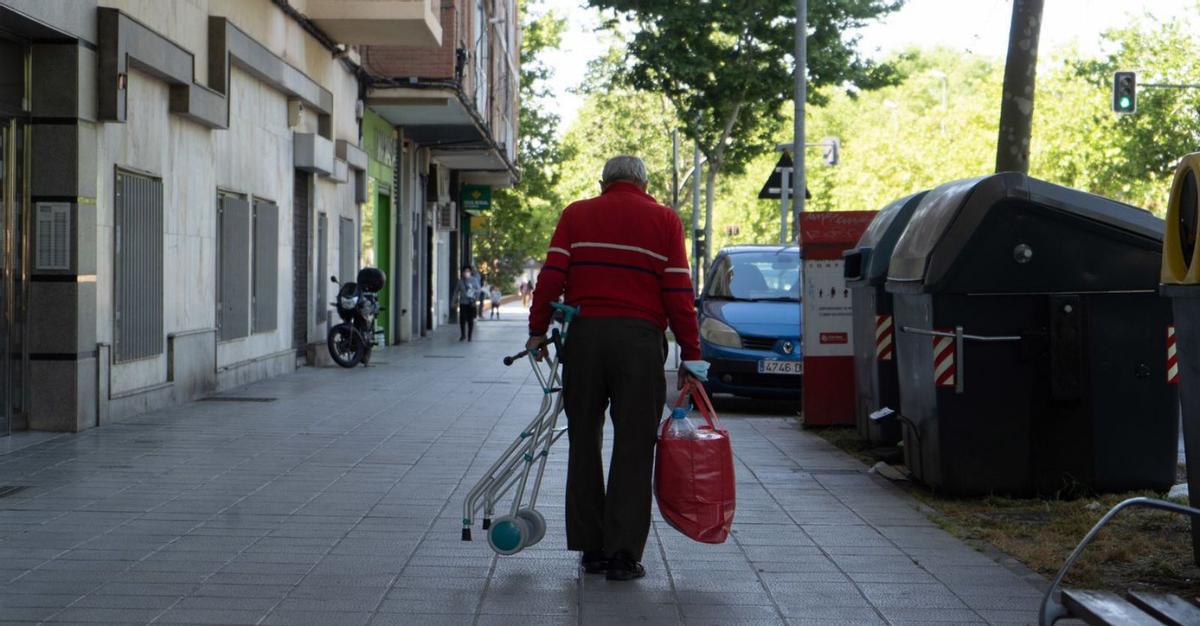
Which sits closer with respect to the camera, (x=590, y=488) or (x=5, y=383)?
(x=590, y=488)

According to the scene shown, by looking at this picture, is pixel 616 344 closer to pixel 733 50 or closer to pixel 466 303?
pixel 733 50

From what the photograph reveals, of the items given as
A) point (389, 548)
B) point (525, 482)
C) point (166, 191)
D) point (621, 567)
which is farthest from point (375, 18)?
point (621, 567)

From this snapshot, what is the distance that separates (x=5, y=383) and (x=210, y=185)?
5.19m

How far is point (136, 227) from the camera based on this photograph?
551 inches

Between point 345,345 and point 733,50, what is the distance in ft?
40.0

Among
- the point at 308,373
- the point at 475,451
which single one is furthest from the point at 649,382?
the point at 308,373

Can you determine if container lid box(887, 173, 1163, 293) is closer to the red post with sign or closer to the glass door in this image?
the red post with sign

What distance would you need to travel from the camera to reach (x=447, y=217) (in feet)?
143

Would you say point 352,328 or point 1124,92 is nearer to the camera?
point 352,328

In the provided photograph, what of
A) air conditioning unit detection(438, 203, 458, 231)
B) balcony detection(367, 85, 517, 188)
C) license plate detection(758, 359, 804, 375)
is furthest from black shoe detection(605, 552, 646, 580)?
air conditioning unit detection(438, 203, 458, 231)

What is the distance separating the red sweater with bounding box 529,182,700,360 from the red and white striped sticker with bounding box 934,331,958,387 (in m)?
2.67

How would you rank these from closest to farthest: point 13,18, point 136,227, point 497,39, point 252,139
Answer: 1. point 13,18
2. point 136,227
3. point 252,139
4. point 497,39

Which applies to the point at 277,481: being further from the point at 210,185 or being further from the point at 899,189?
the point at 899,189

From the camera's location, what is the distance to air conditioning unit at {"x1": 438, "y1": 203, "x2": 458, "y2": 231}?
42.2 meters
